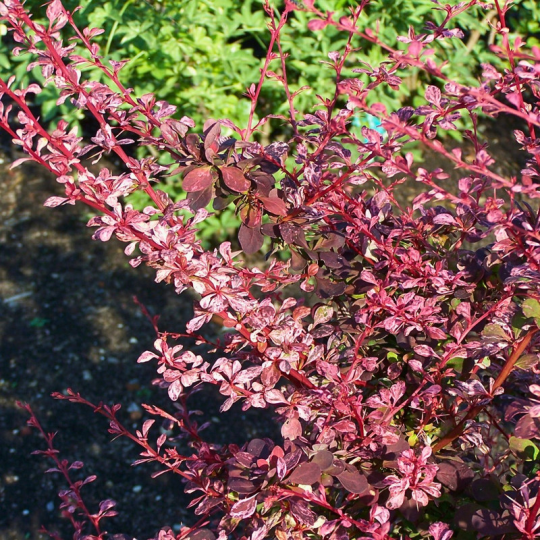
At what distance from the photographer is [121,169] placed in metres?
3.87

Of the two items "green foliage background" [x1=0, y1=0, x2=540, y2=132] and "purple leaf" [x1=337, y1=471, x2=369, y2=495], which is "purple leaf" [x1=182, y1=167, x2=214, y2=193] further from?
"green foliage background" [x1=0, y1=0, x2=540, y2=132]

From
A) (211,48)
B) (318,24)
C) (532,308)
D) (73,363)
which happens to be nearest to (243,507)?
(532,308)

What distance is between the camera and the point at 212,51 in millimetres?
3236

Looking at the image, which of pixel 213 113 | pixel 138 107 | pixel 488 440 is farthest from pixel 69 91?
pixel 213 113

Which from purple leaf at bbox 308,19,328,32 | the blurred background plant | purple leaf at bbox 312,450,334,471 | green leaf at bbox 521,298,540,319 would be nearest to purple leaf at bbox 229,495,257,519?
purple leaf at bbox 312,450,334,471

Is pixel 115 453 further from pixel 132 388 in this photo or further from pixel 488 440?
pixel 488 440

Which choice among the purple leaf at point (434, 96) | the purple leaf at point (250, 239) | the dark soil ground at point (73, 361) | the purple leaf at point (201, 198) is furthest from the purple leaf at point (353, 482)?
the dark soil ground at point (73, 361)

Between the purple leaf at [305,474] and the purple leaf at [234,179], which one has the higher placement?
the purple leaf at [234,179]

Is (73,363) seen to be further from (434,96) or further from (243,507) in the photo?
(434,96)

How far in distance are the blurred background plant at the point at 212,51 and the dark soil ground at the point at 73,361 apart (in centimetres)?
46

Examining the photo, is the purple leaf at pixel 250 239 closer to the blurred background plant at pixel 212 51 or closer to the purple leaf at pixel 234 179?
the purple leaf at pixel 234 179

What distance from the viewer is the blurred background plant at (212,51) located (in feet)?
10.0

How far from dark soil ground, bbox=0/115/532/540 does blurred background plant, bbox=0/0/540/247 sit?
1.52 feet

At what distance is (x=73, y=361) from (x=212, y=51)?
1642 millimetres
